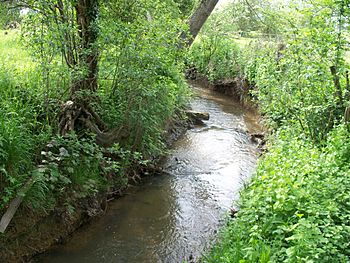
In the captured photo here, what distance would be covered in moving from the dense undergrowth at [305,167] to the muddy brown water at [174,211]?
717 millimetres

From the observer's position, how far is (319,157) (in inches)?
192

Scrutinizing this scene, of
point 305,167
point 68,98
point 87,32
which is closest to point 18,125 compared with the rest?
point 68,98

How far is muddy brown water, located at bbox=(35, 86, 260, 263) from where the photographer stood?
466cm

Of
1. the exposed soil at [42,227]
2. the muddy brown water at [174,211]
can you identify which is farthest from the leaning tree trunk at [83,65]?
the muddy brown water at [174,211]

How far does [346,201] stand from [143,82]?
355 centimetres

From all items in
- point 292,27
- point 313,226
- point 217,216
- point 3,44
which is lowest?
point 217,216

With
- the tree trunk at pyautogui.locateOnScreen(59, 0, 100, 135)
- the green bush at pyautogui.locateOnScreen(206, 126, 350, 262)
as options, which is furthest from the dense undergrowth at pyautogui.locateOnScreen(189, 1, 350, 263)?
the tree trunk at pyautogui.locateOnScreen(59, 0, 100, 135)

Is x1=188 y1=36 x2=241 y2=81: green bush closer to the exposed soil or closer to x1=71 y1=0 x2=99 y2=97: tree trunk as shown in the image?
x1=71 y1=0 x2=99 y2=97: tree trunk

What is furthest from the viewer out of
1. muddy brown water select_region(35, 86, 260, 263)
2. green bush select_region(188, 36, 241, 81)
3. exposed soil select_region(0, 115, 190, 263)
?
green bush select_region(188, 36, 241, 81)

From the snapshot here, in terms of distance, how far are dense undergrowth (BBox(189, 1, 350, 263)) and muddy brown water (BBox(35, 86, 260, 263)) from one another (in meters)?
0.72

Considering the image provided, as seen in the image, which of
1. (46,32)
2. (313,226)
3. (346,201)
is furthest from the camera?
(46,32)

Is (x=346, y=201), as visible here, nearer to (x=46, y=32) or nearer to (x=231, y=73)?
(x=46, y=32)

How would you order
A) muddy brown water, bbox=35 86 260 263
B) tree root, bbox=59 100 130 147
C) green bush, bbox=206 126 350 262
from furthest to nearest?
tree root, bbox=59 100 130 147, muddy brown water, bbox=35 86 260 263, green bush, bbox=206 126 350 262

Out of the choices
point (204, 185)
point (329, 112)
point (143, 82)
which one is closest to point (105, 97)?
point (143, 82)
